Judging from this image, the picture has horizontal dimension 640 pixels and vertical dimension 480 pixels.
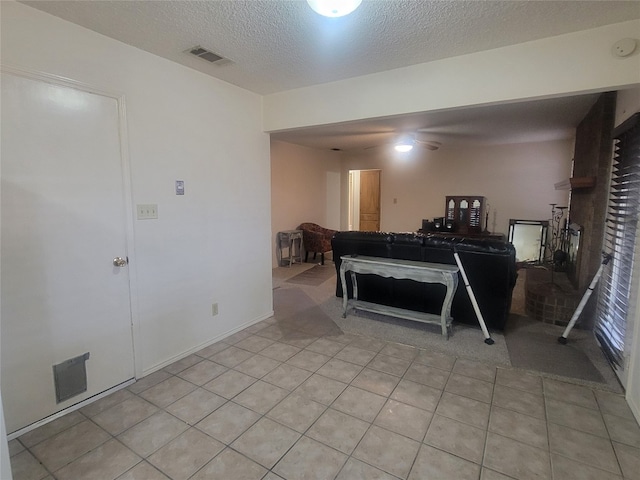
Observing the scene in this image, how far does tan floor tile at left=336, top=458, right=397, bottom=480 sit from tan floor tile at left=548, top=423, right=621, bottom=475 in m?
0.98

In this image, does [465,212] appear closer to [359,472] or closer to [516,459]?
[516,459]

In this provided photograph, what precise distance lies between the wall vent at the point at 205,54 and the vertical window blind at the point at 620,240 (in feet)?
9.98

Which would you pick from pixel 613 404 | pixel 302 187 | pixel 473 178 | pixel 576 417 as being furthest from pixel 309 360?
pixel 473 178

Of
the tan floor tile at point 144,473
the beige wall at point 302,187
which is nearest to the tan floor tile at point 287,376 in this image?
the tan floor tile at point 144,473

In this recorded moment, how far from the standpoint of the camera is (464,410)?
2.14 m

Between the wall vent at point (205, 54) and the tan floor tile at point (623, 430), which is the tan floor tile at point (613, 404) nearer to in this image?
the tan floor tile at point (623, 430)

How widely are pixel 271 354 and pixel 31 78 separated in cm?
251

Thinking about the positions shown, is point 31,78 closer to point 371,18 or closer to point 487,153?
point 371,18

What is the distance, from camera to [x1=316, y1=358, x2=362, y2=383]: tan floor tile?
2541 millimetres

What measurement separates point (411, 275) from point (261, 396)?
1.78 metres

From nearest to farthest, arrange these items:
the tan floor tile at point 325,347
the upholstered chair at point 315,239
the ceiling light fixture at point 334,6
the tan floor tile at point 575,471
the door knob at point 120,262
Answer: the ceiling light fixture at point 334,6
the tan floor tile at point 575,471
the door knob at point 120,262
the tan floor tile at point 325,347
the upholstered chair at point 315,239

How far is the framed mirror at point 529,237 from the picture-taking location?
19.7 ft

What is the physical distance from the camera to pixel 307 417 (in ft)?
6.84

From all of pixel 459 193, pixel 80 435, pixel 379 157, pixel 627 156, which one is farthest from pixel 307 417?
pixel 379 157
